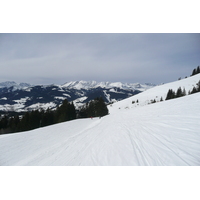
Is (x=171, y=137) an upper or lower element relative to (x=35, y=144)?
upper

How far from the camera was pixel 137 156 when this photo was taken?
4797mm

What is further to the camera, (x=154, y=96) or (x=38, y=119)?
(x=154, y=96)

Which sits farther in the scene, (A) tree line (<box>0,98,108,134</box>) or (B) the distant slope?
(B) the distant slope

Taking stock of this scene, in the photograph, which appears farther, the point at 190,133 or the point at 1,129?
the point at 1,129

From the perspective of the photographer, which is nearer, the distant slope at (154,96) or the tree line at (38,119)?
the tree line at (38,119)

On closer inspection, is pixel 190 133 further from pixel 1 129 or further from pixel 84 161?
pixel 1 129

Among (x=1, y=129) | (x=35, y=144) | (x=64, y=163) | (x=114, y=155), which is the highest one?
(x=114, y=155)

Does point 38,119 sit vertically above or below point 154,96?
below

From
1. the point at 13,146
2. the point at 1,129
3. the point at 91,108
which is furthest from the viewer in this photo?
the point at 91,108

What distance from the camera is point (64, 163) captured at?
17.5 ft

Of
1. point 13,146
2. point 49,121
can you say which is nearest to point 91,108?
point 49,121

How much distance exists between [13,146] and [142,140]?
11933mm

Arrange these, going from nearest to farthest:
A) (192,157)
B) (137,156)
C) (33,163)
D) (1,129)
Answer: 1. (192,157)
2. (137,156)
3. (33,163)
4. (1,129)

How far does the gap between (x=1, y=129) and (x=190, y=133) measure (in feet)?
175
